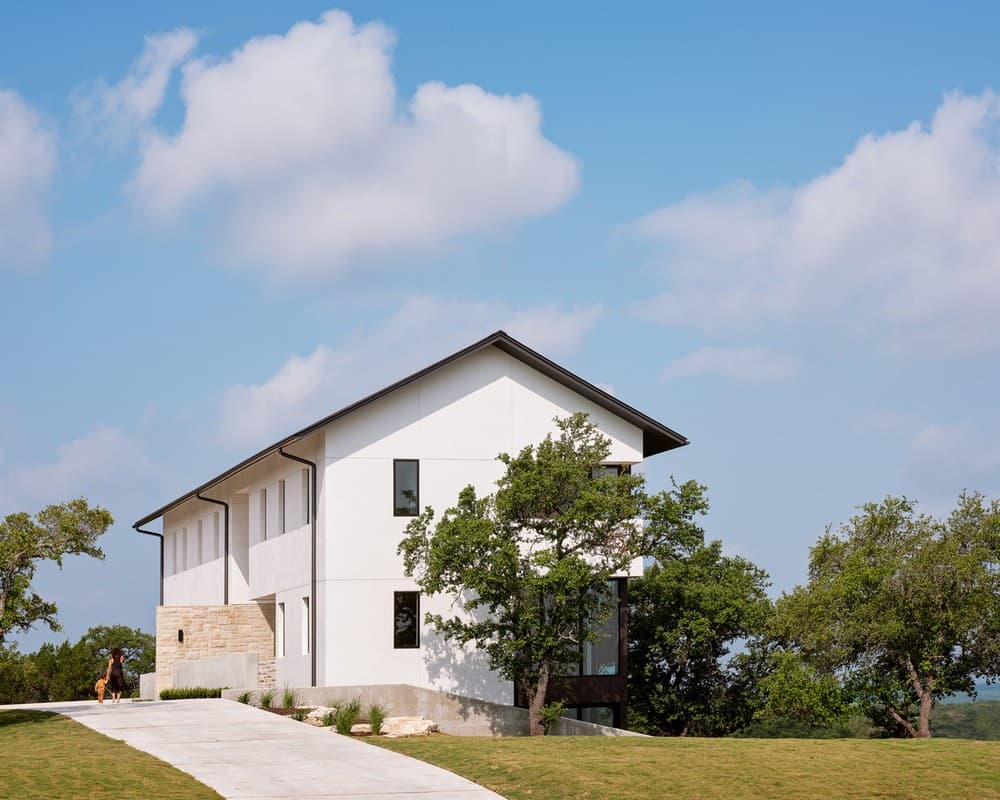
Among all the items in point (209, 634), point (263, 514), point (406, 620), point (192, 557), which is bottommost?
point (209, 634)

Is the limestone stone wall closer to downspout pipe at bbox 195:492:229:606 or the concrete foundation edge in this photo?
downspout pipe at bbox 195:492:229:606

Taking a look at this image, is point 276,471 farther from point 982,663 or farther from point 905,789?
point 905,789

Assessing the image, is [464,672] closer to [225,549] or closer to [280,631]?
[280,631]

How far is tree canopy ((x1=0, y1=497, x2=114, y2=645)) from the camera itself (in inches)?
1040

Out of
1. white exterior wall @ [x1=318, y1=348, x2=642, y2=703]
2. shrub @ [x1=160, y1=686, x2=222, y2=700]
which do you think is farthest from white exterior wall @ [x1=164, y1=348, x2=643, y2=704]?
shrub @ [x1=160, y1=686, x2=222, y2=700]

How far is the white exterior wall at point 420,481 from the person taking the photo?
31.9 m

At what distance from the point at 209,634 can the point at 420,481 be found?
383 inches

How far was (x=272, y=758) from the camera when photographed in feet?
68.8

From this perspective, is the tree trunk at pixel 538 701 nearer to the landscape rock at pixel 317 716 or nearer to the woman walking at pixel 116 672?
the landscape rock at pixel 317 716

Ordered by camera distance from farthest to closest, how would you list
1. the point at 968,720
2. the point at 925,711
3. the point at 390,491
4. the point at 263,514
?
the point at 968,720 < the point at 263,514 < the point at 390,491 < the point at 925,711

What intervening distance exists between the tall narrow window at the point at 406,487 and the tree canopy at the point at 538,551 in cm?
208

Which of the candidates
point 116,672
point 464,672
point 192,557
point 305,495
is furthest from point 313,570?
point 192,557

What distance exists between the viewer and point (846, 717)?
31.4 metres

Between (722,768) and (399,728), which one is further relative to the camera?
(399,728)
